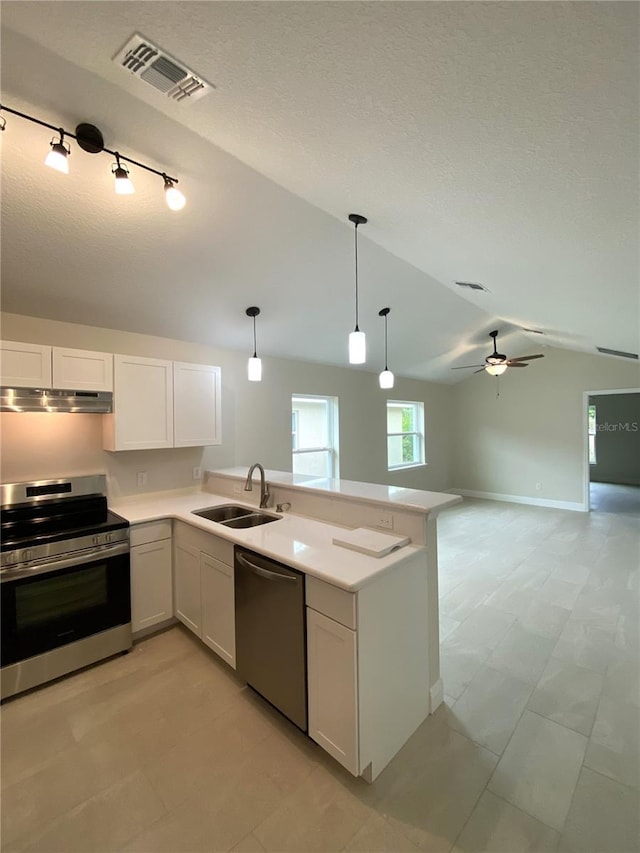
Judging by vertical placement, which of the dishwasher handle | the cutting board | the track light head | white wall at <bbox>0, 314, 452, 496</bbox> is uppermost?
the track light head

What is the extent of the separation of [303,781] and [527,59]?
8.89 feet

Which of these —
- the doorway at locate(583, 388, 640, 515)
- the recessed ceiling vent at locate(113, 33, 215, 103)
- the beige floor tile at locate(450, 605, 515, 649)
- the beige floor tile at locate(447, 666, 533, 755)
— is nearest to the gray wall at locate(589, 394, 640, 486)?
the doorway at locate(583, 388, 640, 515)

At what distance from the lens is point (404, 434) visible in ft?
22.0

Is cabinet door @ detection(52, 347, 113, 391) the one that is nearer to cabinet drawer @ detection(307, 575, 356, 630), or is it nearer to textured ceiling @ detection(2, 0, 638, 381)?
textured ceiling @ detection(2, 0, 638, 381)

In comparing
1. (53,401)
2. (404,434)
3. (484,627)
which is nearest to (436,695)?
(484,627)

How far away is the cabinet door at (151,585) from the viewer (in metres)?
2.54

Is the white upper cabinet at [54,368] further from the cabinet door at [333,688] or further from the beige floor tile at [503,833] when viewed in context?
the beige floor tile at [503,833]

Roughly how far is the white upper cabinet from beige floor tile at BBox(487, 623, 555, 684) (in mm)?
3409

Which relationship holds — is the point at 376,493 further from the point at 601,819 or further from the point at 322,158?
the point at 322,158

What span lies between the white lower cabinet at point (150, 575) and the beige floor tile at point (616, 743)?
2678mm

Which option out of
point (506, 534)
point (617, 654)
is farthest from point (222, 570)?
point (506, 534)

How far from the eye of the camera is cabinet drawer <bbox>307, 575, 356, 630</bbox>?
1.47m

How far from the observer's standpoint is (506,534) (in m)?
4.95

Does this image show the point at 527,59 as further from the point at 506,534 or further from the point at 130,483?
the point at 506,534
